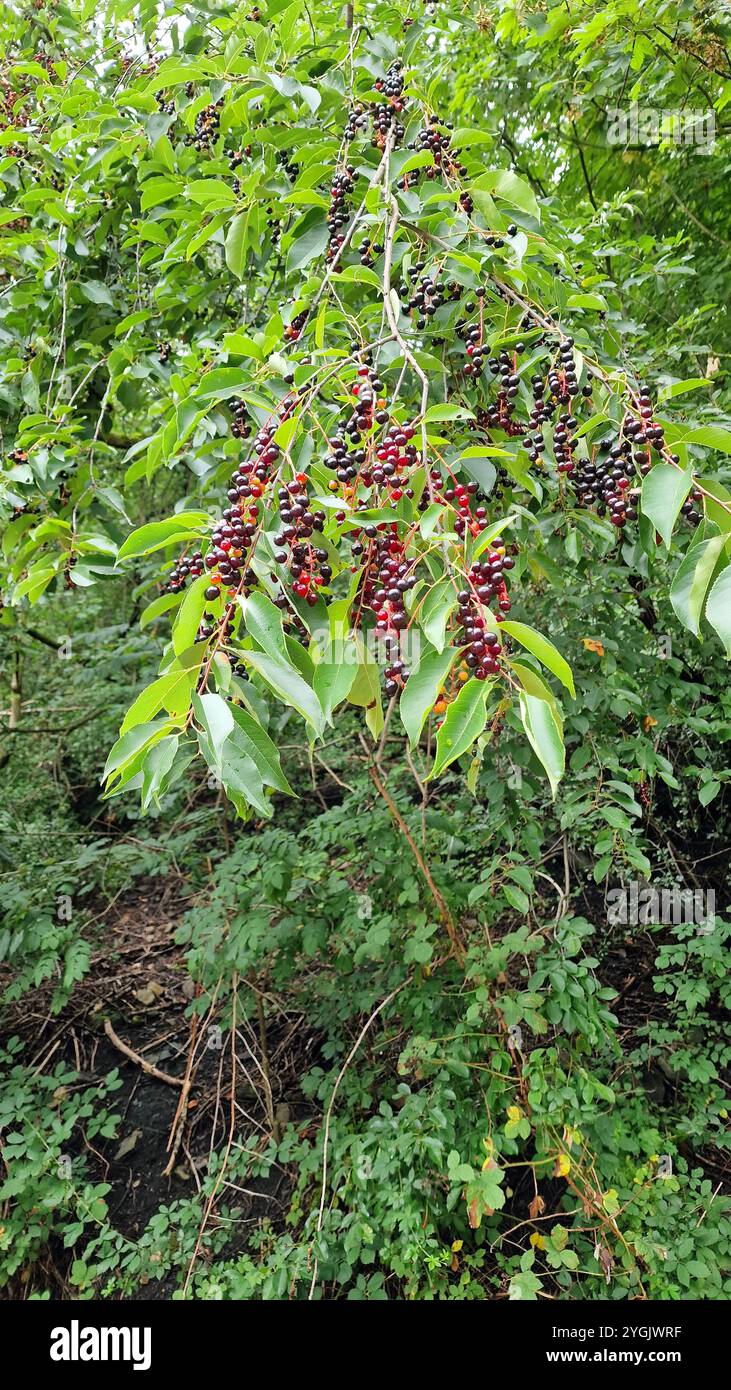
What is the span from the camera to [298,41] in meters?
1.64

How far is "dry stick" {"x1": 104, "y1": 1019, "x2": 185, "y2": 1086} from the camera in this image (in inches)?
133

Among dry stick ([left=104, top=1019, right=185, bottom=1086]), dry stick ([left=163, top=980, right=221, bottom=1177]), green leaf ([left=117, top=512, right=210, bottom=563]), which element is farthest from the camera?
dry stick ([left=104, top=1019, right=185, bottom=1086])

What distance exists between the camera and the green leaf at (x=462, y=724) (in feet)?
2.65

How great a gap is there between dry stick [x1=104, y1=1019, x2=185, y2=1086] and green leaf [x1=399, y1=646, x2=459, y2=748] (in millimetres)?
3076

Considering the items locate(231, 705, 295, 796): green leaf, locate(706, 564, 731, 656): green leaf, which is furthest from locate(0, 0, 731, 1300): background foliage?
locate(706, 564, 731, 656): green leaf

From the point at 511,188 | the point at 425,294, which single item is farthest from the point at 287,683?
the point at 511,188

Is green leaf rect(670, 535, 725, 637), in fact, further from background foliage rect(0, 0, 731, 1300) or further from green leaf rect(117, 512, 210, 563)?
green leaf rect(117, 512, 210, 563)

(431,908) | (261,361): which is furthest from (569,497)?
(431,908)

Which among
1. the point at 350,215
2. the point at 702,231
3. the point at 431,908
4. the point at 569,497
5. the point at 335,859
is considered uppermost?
the point at 702,231

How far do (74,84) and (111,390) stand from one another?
1.06 metres

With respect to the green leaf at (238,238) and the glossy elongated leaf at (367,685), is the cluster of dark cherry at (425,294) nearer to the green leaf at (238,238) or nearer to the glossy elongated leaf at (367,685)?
A: the green leaf at (238,238)

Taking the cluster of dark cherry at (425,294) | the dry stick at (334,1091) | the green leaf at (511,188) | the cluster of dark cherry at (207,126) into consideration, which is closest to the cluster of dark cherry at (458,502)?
the cluster of dark cherry at (425,294)

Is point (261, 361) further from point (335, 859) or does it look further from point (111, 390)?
→ point (335, 859)

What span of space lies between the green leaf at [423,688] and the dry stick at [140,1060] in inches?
121
